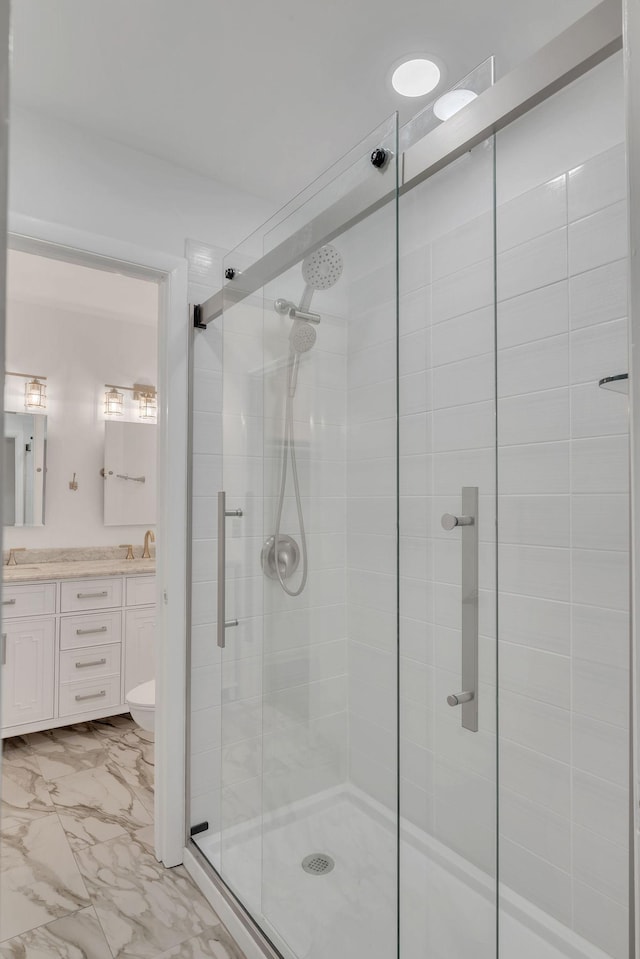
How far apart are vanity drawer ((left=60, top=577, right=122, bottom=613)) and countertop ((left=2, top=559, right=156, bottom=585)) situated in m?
0.05

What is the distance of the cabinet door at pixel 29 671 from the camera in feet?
10.2

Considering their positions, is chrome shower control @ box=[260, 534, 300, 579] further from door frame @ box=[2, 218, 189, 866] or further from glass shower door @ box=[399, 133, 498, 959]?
door frame @ box=[2, 218, 189, 866]

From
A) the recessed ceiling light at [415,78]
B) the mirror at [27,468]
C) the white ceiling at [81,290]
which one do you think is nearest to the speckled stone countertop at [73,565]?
the mirror at [27,468]

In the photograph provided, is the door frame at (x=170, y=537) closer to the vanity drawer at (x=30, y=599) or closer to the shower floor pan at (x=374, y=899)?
the shower floor pan at (x=374, y=899)

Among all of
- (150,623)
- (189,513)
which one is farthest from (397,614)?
(150,623)

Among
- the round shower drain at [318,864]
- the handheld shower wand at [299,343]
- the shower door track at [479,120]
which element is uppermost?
the shower door track at [479,120]

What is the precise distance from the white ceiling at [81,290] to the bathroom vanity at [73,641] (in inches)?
66.8

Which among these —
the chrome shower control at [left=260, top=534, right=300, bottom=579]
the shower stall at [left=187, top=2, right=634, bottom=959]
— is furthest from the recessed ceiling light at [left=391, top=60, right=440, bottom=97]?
the chrome shower control at [left=260, top=534, right=300, bottom=579]

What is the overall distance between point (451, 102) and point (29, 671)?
329cm

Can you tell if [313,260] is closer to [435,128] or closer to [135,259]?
[435,128]

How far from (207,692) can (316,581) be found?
0.99 meters

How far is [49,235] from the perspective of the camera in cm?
190

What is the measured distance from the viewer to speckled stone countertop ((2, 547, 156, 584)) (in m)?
3.29

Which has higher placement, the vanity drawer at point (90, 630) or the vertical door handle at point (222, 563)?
the vertical door handle at point (222, 563)
